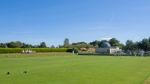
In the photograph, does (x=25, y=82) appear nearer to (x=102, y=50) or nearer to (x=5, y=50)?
(x=5, y=50)

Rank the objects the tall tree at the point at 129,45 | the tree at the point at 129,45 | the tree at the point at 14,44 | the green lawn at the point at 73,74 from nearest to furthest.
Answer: the green lawn at the point at 73,74 < the tree at the point at 14,44 < the tall tree at the point at 129,45 < the tree at the point at 129,45

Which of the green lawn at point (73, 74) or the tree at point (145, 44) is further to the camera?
the tree at point (145, 44)

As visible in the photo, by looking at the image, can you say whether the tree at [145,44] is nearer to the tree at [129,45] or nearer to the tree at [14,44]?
the tree at [129,45]

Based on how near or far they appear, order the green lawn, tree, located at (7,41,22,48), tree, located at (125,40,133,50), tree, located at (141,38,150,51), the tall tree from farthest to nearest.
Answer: tree, located at (125,40,133,50), the tall tree, tree, located at (141,38,150,51), tree, located at (7,41,22,48), the green lawn

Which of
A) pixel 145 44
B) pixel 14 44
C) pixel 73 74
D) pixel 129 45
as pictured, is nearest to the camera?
pixel 73 74

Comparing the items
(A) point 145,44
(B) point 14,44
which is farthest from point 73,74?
(A) point 145,44

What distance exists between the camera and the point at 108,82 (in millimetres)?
17188

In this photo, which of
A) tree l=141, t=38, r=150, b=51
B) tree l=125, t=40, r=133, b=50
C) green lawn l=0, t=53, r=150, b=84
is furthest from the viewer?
tree l=125, t=40, r=133, b=50

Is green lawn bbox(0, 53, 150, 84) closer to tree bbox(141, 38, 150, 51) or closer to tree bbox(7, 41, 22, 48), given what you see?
tree bbox(7, 41, 22, 48)

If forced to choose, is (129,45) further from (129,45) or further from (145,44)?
(145,44)

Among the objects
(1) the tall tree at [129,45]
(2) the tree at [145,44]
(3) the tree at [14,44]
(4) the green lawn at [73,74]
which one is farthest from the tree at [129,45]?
(4) the green lawn at [73,74]

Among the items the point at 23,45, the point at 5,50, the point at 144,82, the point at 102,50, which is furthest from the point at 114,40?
the point at 144,82

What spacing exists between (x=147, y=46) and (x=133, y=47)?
1049cm

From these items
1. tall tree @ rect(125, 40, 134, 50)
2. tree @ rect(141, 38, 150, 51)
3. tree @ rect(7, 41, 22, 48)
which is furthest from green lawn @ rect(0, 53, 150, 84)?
tall tree @ rect(125, 40, 134, 50)
